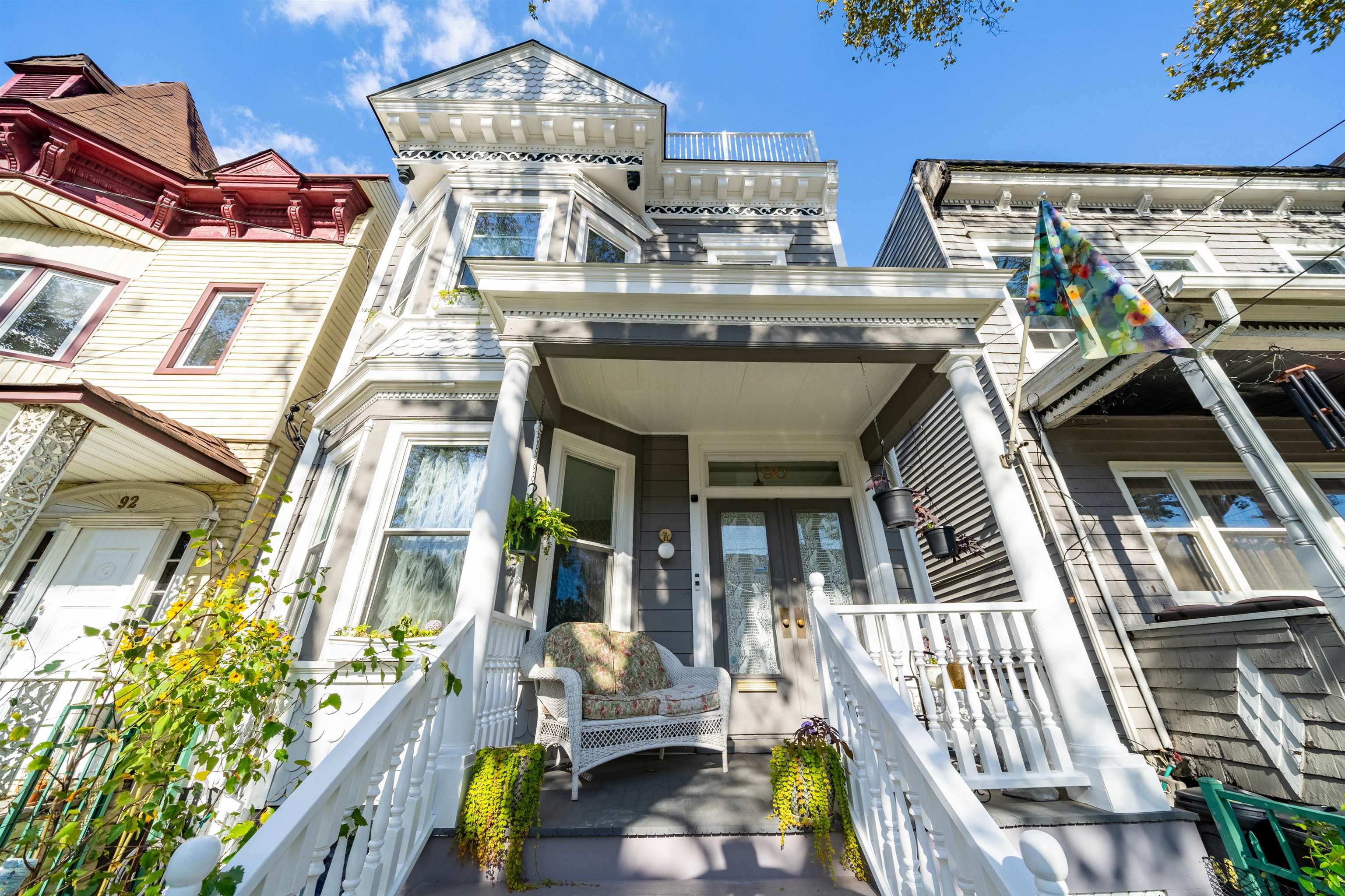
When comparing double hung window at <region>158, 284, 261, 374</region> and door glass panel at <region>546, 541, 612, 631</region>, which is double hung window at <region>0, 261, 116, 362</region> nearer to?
double hung window at <region>158, 284, 261, 374</region>

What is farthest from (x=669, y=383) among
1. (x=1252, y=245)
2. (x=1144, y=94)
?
(x=1252, y=245)

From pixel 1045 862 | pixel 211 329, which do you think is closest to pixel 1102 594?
pixel 1045 862

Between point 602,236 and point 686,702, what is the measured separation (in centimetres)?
483

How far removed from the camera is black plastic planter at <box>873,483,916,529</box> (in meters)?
3.67

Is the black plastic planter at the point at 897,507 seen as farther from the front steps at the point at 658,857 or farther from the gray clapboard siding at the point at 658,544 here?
the front steps at the point at 658,857

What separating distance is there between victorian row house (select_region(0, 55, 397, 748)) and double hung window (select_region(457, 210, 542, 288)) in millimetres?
2640

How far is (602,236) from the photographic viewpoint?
5816 millimetres

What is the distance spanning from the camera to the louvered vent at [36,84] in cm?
741

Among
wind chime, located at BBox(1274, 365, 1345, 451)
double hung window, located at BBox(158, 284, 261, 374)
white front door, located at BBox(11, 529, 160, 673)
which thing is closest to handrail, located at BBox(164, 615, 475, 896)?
white front door, located at BBox(11, 529, 160, 673)

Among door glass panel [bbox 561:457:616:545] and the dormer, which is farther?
the dormer

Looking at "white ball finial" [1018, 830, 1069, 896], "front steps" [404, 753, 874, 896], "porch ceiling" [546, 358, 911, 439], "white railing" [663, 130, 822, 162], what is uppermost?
"white railing" [663, 130, 822, 162]

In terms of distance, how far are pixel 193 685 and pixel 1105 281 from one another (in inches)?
191

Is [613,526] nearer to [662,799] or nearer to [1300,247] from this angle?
[662,799]

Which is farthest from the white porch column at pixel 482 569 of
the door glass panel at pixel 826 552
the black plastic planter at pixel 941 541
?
the black plastic planter at pixel 941 541
